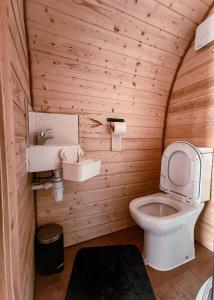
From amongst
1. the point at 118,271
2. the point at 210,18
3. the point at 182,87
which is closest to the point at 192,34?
the point at 210,18

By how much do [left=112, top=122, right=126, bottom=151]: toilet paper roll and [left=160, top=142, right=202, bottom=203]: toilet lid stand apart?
475 millimetres

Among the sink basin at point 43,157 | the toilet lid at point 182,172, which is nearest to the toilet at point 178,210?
the toilet lid at point 182,172

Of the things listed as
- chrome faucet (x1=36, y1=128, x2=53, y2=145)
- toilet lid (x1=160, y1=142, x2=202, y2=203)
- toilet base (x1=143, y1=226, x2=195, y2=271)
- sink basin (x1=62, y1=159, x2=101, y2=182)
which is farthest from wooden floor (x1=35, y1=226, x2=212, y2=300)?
chrome faucet (x1=36, y1=128, x2=53, y2=145)

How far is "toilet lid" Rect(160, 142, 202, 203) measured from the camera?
131 cm

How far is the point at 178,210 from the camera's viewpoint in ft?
4.54

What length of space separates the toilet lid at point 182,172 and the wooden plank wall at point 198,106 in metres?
0.26

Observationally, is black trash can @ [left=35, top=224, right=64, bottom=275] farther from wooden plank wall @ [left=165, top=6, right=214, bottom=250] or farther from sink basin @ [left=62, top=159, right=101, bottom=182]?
wooden plank wall @ [left=165, top=6, right=214, bottom=250]

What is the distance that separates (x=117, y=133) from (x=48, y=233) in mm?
1046

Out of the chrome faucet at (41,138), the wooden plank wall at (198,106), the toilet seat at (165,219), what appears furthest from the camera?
the wooden plank wall at (198,106)

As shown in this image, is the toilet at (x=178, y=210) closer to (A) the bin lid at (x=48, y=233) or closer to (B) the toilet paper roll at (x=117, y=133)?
(B) the toilet paper roll at (x=117, y=133)

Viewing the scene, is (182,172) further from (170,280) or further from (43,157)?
(43,157)

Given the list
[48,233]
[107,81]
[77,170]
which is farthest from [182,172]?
[48,233]

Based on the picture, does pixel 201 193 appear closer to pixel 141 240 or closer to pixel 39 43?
pixel 141 240

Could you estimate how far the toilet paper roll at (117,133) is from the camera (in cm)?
155
